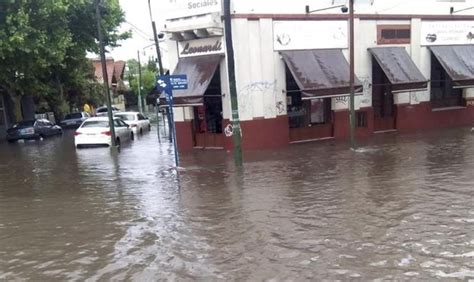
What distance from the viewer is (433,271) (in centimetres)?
514

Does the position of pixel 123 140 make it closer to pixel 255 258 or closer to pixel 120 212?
pixel 120 212

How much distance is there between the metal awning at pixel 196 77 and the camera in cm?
1619

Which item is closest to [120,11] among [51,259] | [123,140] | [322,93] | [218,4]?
[123,140]

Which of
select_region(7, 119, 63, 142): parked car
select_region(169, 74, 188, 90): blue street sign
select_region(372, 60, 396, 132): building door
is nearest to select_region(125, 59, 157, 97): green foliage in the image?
select_region(7, 119, 63, 142): parked car

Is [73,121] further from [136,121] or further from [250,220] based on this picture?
[250,220]

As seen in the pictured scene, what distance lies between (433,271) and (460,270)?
279 mm

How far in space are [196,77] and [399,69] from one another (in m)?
7.98

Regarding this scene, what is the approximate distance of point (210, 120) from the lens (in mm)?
18281

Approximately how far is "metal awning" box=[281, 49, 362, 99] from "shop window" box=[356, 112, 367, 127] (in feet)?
6.20

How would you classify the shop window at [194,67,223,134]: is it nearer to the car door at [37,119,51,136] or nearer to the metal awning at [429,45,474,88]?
the metal awning at [429,45,474,88]

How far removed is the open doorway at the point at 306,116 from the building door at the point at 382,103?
8.33ft

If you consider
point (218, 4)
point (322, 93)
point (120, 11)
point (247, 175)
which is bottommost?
point (247, 175)

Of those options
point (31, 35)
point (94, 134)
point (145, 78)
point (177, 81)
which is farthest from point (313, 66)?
point (145, 78)

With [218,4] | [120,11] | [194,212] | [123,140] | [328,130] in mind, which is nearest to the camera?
[194,212]
